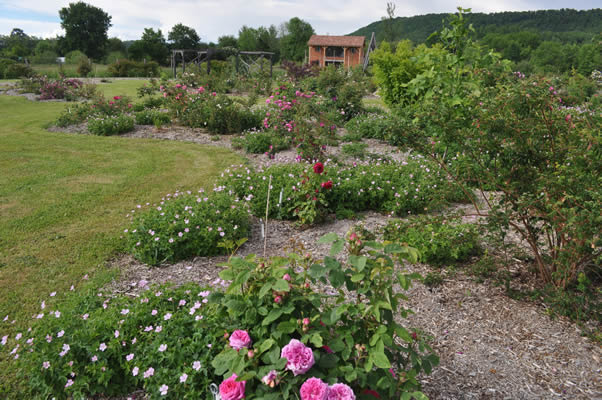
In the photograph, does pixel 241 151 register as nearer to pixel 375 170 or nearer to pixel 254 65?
pixel 375 170

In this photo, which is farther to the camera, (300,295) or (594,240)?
(594,240)

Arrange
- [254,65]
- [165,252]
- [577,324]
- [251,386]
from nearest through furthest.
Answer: [251,386] → [577,324] → [165,252] → [254,65]

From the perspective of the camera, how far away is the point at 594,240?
6.51ft

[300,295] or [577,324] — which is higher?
[300,295]

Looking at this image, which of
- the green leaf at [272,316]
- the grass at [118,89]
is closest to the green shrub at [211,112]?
the grass at [118,89]

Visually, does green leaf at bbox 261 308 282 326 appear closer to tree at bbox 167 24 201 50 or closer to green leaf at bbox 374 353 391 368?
green leaf at bbox 374 353 391 368

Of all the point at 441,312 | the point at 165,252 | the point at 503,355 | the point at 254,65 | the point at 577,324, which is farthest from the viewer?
the point at 254,65

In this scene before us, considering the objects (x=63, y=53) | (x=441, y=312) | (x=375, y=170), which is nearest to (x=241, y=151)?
(x=375, y=170)

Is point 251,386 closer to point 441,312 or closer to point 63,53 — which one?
point 441,312

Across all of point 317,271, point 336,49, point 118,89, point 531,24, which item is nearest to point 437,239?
point 317,271

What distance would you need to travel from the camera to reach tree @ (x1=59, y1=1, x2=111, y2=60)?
49.8m

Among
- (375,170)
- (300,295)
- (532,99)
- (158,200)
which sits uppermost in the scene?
(532,99)

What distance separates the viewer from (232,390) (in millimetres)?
1291

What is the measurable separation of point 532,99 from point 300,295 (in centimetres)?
207
